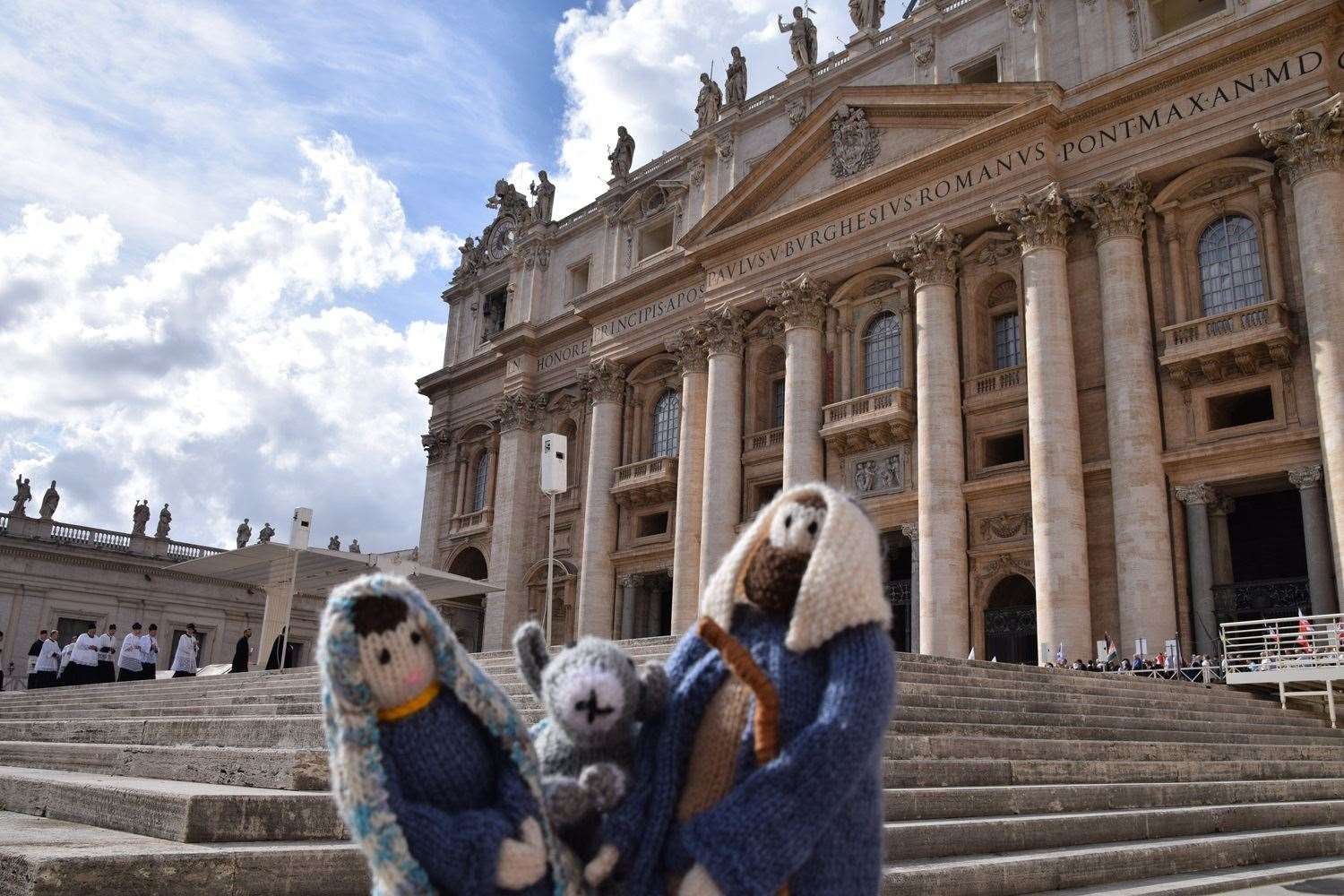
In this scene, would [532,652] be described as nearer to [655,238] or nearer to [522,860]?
[522,860]

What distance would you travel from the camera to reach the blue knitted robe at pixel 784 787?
247cm

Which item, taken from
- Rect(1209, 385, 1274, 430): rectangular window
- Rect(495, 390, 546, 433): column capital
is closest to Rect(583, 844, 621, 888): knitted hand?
Rect(1209, 385, 1274, 430): rectangular window

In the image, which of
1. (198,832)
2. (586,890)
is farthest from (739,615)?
(198,832)

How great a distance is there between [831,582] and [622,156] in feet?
107

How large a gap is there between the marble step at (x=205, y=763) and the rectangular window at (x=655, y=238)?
84.4 feet

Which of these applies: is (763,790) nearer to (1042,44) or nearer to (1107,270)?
(1107,270)

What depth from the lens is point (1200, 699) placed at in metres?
13.7

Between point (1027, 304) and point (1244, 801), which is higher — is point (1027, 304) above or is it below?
above

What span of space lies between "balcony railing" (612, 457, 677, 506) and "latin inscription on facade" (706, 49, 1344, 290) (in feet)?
16.8

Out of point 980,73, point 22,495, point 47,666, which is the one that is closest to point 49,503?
point 22,495

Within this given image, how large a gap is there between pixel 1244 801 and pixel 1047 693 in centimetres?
299

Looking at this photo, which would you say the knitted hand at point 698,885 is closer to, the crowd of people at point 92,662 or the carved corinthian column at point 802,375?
the crowd of people at point 92,662

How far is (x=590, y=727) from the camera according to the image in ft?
9.06

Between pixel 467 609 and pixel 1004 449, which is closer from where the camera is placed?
pixel 1004 449
